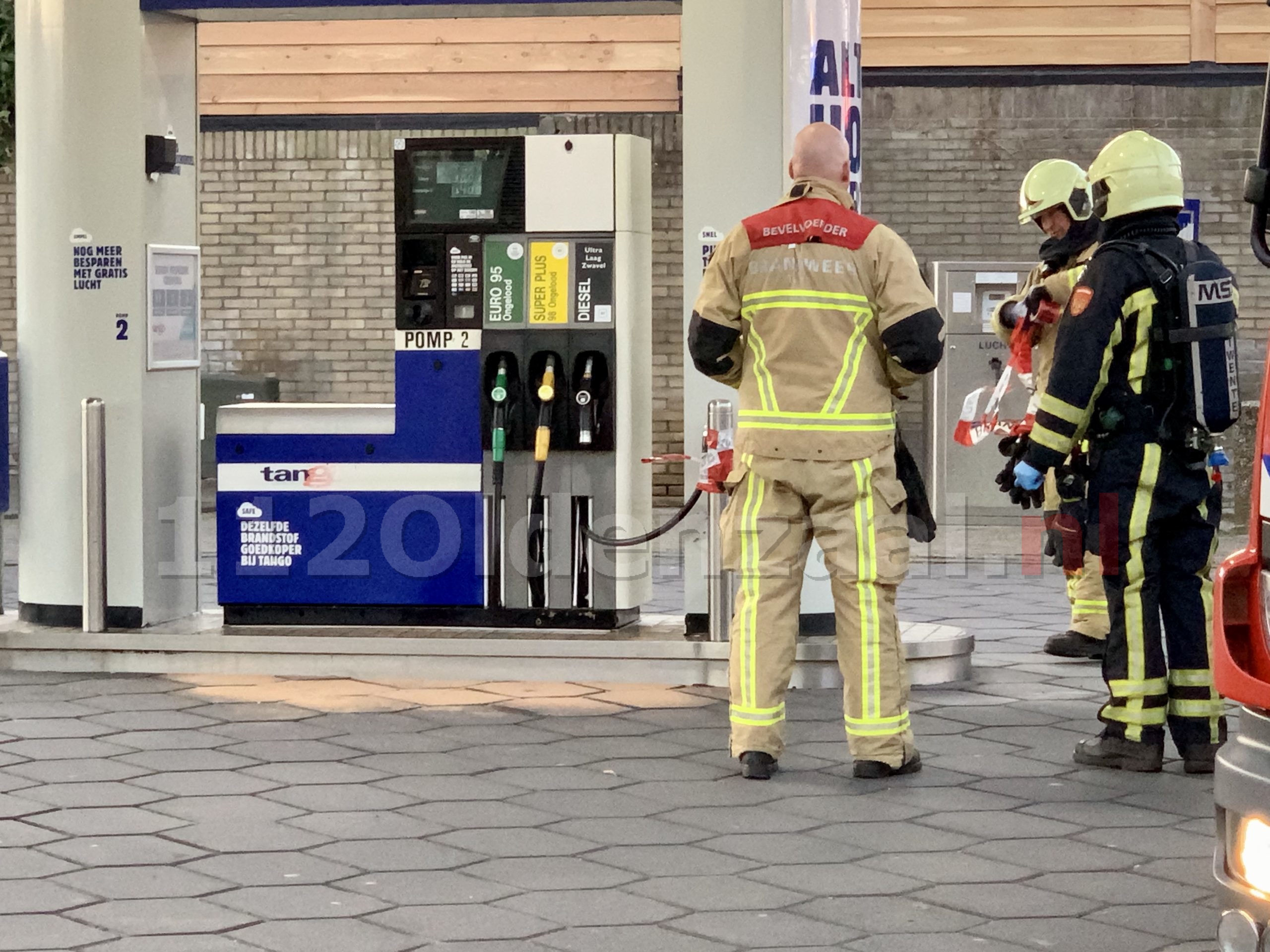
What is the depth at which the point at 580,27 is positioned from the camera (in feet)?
42.2

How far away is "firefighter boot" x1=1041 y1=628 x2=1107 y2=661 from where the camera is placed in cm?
808

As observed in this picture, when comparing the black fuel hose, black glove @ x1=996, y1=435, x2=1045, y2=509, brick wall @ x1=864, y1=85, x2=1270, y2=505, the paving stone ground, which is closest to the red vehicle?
the paving stone ground

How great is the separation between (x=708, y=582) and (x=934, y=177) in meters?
6.17

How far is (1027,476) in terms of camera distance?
5.92m

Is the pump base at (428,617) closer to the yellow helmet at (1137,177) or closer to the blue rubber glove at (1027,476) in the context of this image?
the blue rubber glove at (1027,476)

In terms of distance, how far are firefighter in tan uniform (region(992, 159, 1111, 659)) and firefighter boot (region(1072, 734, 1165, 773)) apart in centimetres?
128

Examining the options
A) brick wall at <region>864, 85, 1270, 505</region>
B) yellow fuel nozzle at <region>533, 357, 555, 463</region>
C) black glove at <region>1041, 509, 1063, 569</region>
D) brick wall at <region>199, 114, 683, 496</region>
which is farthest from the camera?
brick wall at <region>199, 114, 683, 496</region>

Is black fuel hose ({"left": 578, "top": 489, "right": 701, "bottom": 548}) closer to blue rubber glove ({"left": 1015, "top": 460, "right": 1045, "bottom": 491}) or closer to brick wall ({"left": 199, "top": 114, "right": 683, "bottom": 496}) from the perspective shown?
blue rubber glove ({"left": 1015, "top": 460, "right": 1045, "bottom": 491})

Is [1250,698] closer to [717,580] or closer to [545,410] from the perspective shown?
[717,580]

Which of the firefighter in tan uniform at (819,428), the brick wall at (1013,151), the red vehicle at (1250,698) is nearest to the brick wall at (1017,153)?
the brick wall at (1013,151)

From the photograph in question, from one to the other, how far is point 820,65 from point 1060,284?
1301 millimetres

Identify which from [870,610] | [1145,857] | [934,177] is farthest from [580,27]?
[1145,857]

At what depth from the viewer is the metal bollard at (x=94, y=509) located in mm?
7660

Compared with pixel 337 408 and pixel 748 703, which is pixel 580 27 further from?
pixel 748 703
